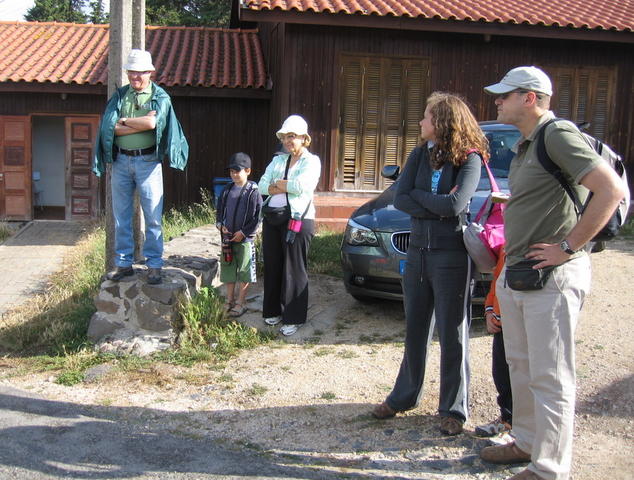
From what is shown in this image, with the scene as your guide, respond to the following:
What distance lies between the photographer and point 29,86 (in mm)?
13391

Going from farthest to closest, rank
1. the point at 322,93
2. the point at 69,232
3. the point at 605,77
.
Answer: the point at 69,232 → the point at 605,77 → the point at 322,93

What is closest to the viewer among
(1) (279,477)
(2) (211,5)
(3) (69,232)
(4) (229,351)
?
(1) (279,477)

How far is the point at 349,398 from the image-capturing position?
4.79 meters

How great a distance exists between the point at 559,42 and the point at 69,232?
9.61 m

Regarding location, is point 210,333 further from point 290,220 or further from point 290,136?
point 290,136

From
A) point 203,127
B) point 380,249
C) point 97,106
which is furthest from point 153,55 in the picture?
point 380,249

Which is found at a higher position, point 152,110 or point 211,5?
point 211,5

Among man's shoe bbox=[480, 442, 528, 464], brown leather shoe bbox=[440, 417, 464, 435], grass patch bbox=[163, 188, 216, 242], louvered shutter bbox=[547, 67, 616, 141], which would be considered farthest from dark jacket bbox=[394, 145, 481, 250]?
louvered shutter bbox=[547, 67, 616, 141]

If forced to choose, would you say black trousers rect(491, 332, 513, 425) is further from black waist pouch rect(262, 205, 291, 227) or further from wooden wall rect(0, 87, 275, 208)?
wooden wall rect(0, 87, 275, 208)

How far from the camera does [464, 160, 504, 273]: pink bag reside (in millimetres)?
3865

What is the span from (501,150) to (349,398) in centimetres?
322

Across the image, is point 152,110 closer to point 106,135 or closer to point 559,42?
point 106,135

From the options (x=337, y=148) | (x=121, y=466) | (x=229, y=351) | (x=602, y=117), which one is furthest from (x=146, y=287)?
(x=602, y=117)

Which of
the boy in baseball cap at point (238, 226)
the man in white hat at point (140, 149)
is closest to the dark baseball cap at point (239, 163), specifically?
the boy in baseball cap at point (238, 226)
